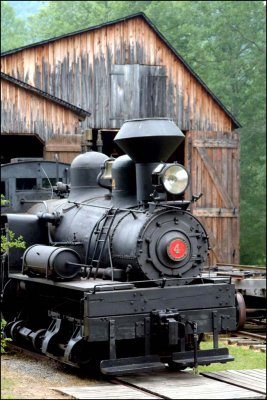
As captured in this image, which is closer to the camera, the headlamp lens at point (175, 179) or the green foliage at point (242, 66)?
the headlamp lens at point (175, 179)

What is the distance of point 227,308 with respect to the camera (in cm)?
1197

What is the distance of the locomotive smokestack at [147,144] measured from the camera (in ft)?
39.1

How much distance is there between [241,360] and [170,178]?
3535 mm

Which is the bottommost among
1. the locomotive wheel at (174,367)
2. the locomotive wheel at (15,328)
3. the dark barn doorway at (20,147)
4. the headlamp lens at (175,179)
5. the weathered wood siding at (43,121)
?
the locomotive wheel at (174,367)

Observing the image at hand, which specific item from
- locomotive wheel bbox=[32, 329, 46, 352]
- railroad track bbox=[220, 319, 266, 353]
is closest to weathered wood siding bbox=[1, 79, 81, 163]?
railroad track bbox=[220, 319, 266, 353]

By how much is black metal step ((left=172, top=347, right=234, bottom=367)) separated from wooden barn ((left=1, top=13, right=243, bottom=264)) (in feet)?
37.6

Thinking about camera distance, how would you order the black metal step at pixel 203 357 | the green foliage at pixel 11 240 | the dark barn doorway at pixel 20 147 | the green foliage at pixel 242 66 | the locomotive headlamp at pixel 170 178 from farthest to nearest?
the green foliage at pixel 242 66 → the dark barn doorway at pixel 20 147 → the green foliage at pixel 11 240 → the locomotive headlamp at pixel 170 178 → the black metal step at pixel 203 357

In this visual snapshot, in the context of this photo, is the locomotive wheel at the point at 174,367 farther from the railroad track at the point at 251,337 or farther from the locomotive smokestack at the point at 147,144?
the railroad track at the point at 251,337

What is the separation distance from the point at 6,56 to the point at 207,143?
583cm

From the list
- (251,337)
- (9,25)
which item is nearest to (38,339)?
(251,337)

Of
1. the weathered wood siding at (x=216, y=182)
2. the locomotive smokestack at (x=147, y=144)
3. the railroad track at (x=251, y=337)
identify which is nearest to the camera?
the locomotive smokestack at (x=147, y=144)

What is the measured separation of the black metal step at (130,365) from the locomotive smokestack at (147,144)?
216 cm

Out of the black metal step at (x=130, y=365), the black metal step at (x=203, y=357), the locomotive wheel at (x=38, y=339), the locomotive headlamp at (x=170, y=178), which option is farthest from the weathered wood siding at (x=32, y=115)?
the black metal step at (x=130, y=365)

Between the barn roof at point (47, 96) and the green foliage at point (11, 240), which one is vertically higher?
the barn roof at point (47, 96)
